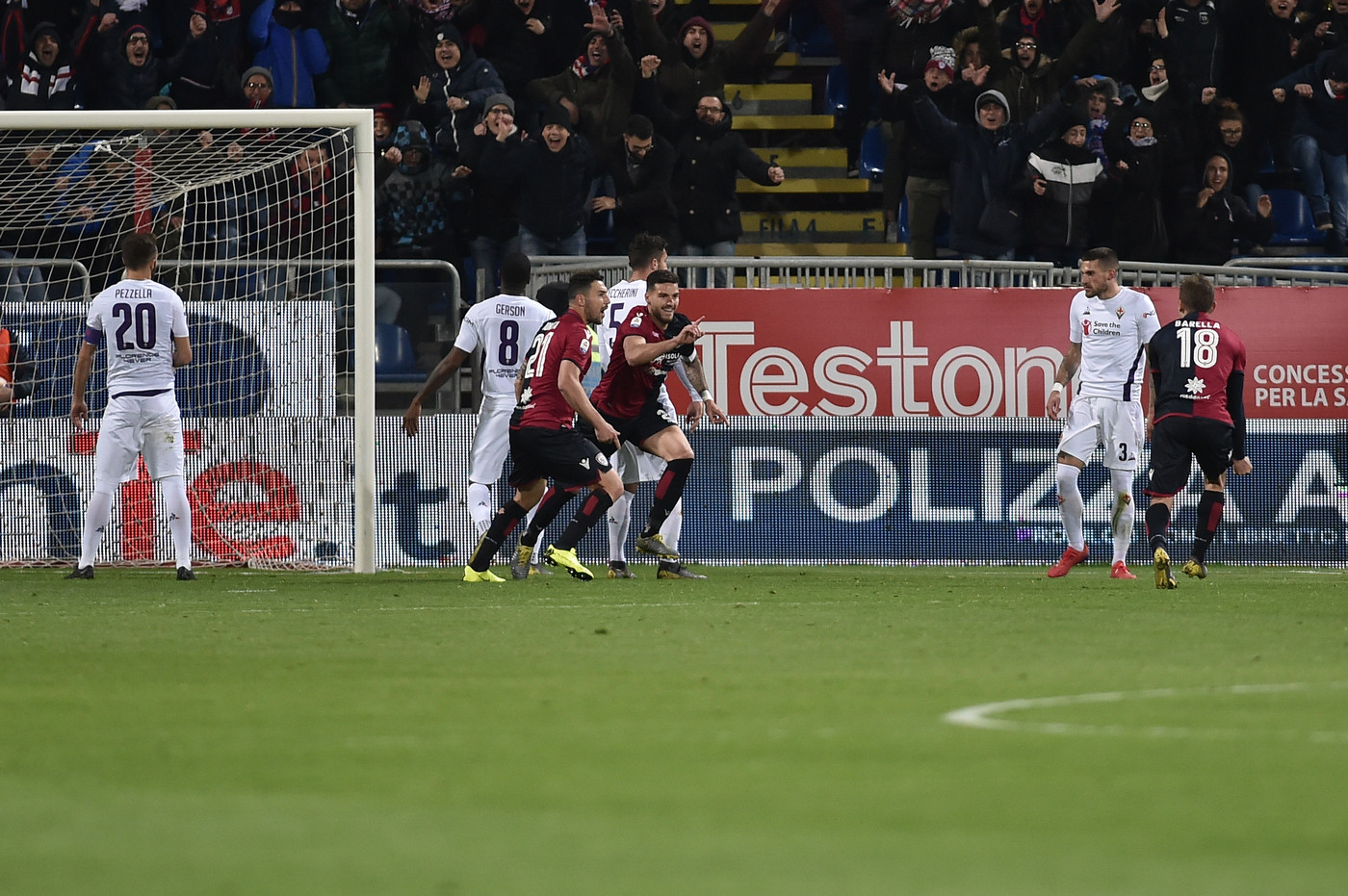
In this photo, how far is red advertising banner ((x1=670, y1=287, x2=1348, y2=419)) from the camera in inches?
635

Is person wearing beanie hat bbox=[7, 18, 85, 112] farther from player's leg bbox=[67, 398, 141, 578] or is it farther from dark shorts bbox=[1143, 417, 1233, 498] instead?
dark shorts bbox=[1143, 417, 1233, 498]

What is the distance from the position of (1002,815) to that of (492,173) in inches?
553

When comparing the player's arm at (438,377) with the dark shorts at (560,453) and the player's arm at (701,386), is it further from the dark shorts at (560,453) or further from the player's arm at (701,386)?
the dark shorts at (560,453)

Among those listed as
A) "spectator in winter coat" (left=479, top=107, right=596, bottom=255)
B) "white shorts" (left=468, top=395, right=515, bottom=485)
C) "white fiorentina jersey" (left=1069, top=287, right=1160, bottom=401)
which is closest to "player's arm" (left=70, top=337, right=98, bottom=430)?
"white shorts" (left=468, top=395, right=515, bottom=485)

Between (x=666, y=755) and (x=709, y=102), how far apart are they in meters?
13.8

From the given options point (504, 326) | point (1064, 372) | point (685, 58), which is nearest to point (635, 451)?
point (504, 326)

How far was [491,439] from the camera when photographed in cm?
1495

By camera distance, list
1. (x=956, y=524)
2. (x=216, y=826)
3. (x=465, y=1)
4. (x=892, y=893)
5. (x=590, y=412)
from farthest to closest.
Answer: (x=465, y=1) → (x=956, y=524) → (x=590, y=412) → (x=216, y=826) → (x=892, y=893)

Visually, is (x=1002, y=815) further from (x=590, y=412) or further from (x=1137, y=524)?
(x=1137, y=524)

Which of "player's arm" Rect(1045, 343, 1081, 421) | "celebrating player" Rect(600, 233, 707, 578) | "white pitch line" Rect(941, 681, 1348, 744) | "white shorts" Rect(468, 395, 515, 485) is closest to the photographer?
"white pitch line" Rect(941, 681, 1348, 744)

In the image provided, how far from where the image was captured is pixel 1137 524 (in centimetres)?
1656

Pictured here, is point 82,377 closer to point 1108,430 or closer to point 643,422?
point 643,422

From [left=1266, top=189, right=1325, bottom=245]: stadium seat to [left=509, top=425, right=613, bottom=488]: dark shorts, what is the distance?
10345 mm

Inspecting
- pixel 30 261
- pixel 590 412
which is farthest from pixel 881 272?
pixel 30 261
